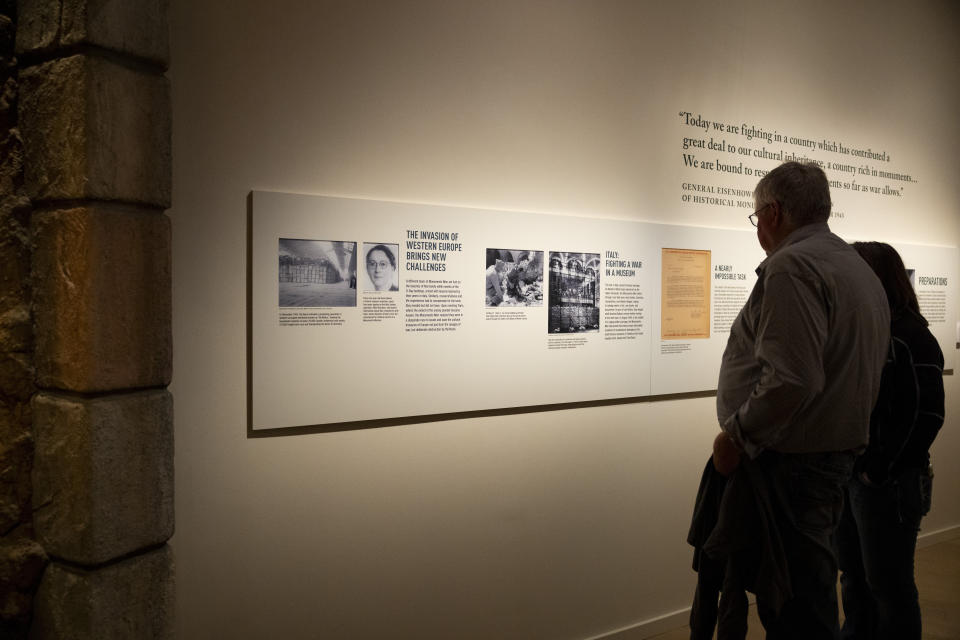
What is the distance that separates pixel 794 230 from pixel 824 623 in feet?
4.51

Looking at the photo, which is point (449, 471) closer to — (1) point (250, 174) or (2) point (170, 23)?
(1) point (250, 174)

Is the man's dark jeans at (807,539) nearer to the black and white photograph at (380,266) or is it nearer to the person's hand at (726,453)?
the person's hand at (726,453)

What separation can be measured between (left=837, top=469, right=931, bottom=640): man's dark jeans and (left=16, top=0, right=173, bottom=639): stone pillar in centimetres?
272

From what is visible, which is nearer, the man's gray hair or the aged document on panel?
the man's gray hair

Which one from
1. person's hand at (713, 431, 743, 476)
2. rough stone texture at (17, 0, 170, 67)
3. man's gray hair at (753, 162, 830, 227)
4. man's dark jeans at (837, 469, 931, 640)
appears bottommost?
man's dark jeans at (837, 469, 931, 640)

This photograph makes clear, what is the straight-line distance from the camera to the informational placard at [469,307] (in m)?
2.85

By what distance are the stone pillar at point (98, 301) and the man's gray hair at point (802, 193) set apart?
213 centimetres

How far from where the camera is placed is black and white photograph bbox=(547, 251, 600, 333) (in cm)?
353

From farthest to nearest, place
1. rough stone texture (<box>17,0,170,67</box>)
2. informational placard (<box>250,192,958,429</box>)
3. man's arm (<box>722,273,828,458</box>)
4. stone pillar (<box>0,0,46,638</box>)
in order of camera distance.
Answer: informational placard (<box>250,192,958,429</box>) → man's arm (<box>722,273,828,458</box>) → stone pillar (<box>0,0,46,638</box>) → rough stone texture (<box>17,0,170,67</box>)

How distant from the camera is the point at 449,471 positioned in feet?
10.8

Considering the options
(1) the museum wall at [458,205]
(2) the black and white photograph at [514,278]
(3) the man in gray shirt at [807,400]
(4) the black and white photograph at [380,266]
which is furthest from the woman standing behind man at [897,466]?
(4) the black and white photograph at [380,266]

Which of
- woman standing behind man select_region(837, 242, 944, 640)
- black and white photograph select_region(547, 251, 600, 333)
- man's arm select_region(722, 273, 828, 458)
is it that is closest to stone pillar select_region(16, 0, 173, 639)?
black and white photograph select_region(547, 251, 600, 333)

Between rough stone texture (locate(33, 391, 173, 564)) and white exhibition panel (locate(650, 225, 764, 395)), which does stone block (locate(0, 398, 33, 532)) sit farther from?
white exhibition panel (locate(650, 225, 764, 395))

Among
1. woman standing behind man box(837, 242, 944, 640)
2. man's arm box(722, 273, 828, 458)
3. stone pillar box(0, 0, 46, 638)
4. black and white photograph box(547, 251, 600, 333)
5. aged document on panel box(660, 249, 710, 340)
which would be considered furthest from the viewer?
aged document on panel box(660, 249, 710, 340)
